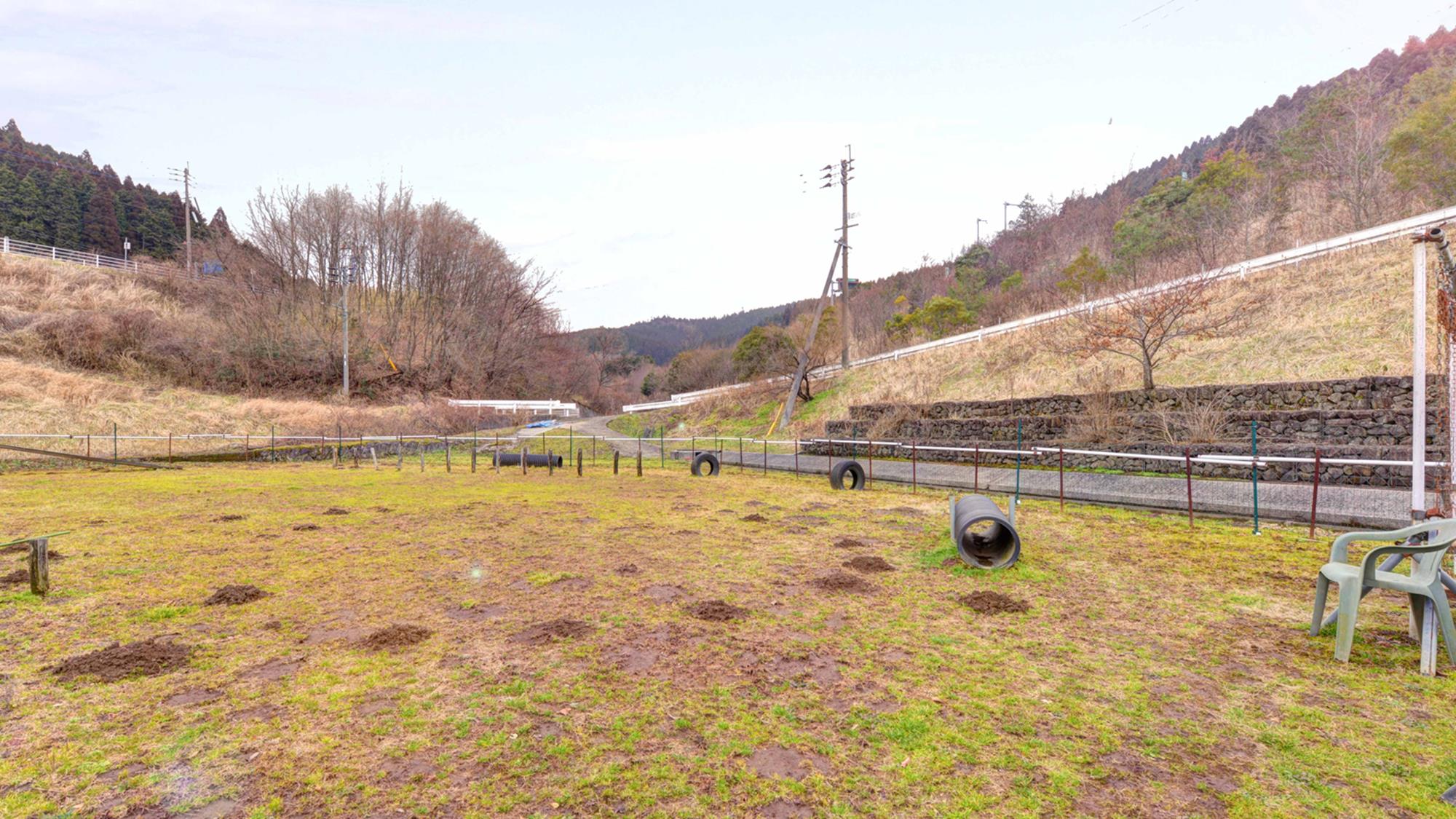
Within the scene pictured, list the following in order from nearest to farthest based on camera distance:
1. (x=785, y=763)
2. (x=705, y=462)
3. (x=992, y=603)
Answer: (x=785, y=763) < (x=992, y=603) < (x=705, y=462)

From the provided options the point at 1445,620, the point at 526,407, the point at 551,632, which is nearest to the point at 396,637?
the point at 551,632

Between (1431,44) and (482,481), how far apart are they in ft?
387

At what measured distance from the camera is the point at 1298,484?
538 inches

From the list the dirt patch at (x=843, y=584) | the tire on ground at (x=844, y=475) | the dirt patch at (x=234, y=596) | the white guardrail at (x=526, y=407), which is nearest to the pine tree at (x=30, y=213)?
the white guardrail at (x=526, y=407)

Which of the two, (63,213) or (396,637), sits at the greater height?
(63,213)

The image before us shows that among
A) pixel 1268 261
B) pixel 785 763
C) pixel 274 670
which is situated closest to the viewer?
pixel 785 763

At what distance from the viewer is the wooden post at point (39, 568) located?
23.0ft

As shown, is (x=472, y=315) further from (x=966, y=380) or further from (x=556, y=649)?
(x=556, y=649)

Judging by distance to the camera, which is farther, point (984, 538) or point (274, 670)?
point (984, 538)

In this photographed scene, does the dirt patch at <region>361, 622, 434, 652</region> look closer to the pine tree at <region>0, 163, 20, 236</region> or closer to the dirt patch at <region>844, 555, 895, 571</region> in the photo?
the dirt patch at <region>844, 555, 895, 571</region>

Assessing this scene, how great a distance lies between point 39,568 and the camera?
7059mm

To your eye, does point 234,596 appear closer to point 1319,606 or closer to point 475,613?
point 475,613

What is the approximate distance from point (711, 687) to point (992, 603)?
3.55m

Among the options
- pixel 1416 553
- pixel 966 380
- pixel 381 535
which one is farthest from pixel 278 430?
pixel 1416 553
